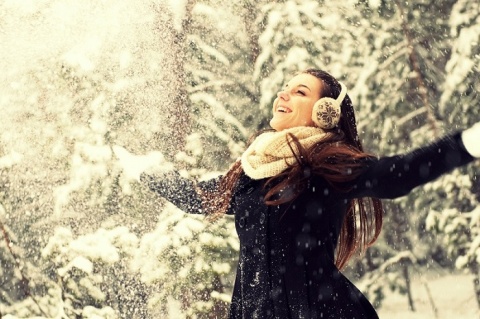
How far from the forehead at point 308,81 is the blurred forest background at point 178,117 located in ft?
12.8

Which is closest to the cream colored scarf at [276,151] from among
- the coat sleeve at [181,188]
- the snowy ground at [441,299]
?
the coat sleeve at [181,188]

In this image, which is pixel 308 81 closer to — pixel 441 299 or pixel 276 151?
pixel 276 151

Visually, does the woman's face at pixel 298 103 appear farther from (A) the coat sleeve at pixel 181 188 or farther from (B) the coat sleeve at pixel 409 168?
(A) the coat sleeve at pixel 181 188

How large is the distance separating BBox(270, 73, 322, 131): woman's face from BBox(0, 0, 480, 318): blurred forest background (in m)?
3.92

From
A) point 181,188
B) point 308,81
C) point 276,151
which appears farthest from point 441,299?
point 276,151

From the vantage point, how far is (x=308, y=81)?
3152mm

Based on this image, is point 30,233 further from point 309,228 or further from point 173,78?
point 309,228

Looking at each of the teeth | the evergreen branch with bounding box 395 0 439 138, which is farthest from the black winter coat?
the evergreen branch with bounding box 395 0 439 138

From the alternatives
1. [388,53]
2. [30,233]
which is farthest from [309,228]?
[30,233]

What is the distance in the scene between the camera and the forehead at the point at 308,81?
3.13 metres

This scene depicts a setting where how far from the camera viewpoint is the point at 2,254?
8859 millimetres

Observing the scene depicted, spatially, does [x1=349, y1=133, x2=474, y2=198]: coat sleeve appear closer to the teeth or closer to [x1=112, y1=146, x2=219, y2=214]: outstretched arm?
the teeth

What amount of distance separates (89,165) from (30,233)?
4.40ft

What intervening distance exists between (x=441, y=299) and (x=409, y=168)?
24.4 feet
